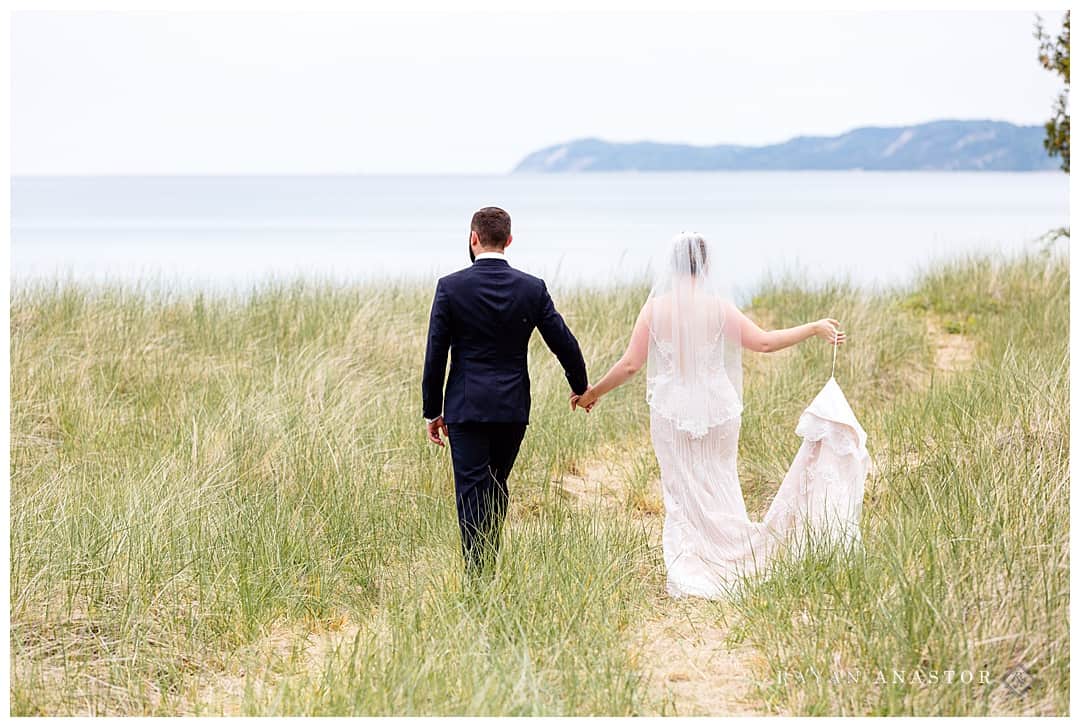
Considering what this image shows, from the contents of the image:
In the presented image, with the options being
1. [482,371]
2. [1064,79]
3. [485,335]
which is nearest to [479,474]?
[482,371]

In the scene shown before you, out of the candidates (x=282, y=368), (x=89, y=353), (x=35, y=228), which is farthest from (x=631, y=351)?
(x=35, y=228)

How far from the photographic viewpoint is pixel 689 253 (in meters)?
5.72

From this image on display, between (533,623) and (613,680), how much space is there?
44 cm

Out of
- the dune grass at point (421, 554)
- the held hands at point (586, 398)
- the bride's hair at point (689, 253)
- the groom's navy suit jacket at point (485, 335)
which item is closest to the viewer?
the dune grass at point (421, 554)

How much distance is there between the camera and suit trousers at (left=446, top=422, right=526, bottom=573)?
5.45 metres

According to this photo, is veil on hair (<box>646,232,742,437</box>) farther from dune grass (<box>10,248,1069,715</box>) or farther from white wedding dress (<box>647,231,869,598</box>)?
dune grass (<box>10,248,1069,715</box>)

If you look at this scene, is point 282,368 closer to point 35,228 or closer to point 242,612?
point 242,612

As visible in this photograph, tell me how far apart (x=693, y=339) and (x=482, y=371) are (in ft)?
3.84

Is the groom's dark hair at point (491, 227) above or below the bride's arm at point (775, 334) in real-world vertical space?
above

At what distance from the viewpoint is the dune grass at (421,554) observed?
167 inches

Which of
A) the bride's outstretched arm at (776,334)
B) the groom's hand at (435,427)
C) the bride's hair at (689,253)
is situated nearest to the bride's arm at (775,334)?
the bride's outstretched arm at (776,334)

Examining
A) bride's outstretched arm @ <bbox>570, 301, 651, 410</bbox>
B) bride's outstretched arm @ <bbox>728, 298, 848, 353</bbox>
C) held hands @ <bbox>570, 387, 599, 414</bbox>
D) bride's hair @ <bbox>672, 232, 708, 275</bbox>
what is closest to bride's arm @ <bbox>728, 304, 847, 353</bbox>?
bride's outstretched arm @ <bbox>728, 298, 848, 353</bbox>

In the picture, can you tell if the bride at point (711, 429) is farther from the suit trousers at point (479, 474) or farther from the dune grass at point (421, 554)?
the suit trousers at point (479, 474)

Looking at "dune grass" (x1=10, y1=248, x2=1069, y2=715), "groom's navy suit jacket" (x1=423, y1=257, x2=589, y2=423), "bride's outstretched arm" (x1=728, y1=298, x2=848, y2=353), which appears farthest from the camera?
"bride's outstretched arm" (x1=728, y1=298, x2=848, y2=353)
